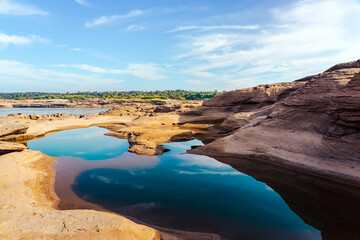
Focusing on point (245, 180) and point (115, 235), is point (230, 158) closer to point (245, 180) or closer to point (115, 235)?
point (245, 180)

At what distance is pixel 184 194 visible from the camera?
8711mm

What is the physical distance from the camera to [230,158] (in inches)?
531

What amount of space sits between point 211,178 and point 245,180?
169cm

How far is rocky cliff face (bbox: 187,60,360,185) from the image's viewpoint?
10390mm

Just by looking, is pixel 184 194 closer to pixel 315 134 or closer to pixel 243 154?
pixel 243 154

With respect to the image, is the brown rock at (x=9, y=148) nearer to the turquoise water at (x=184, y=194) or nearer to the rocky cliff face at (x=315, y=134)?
the turquoise water at (x=184, y=194)

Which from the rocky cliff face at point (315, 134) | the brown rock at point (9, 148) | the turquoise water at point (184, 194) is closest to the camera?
the turquoise water at point (184, 194)

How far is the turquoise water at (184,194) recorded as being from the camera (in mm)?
6547

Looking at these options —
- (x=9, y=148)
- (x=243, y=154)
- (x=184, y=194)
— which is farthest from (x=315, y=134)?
(x=9, y=148)

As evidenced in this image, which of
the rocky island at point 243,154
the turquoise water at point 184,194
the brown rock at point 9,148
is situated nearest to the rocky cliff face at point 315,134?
the rocky island at point 243,154

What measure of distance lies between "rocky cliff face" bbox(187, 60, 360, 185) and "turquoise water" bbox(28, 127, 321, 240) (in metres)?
2.65

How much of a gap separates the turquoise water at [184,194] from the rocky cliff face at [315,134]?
2.65 m

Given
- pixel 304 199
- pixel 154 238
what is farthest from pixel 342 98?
pixel 154 238

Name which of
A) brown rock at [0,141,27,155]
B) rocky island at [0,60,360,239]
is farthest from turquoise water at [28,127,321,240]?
brown rock at [0,141,27,155]
